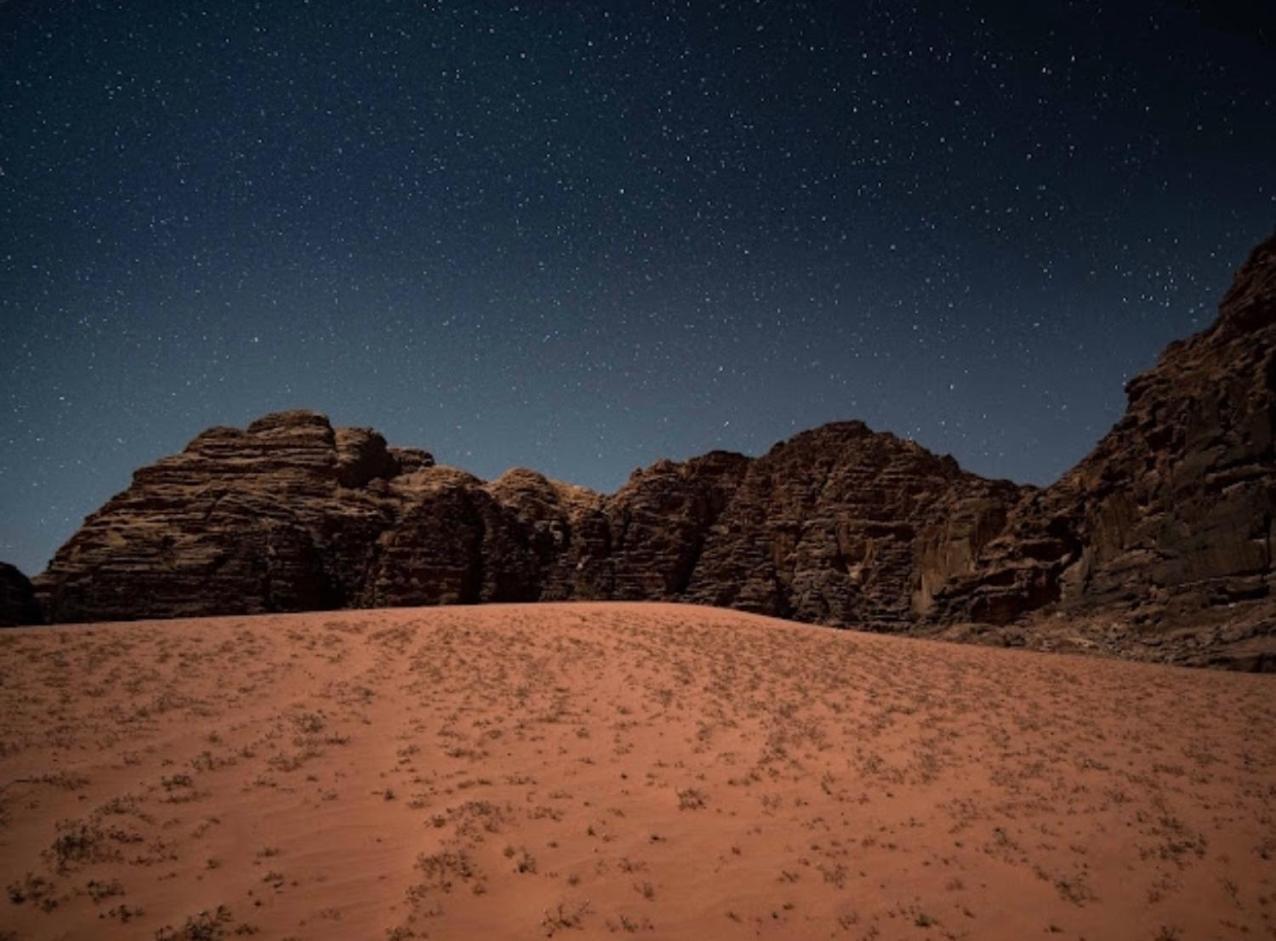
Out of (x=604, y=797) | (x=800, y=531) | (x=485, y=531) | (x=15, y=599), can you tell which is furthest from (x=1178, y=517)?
(x=15, y=599)

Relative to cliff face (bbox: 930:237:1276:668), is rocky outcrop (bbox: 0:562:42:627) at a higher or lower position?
lower

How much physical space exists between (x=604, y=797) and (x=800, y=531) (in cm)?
5122

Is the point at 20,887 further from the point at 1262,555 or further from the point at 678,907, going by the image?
the point at 1262,555

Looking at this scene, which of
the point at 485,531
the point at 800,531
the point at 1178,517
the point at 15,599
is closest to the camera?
the point at 1178,517

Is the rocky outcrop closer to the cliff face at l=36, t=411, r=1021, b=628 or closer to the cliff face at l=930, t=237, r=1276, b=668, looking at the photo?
the cliff face at l=36, t=411, r=1021, b=628

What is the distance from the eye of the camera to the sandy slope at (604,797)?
7.56 metres

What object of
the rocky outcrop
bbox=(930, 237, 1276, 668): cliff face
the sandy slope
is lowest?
the sandy slope

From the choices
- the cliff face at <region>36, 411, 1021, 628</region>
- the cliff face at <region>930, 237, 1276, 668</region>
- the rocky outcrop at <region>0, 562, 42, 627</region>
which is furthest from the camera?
the cliff face at <region>36, 411, 1021, 628</region>

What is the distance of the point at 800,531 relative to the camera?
59625 millimetres

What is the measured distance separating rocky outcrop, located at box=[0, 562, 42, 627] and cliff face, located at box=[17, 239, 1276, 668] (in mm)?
10778

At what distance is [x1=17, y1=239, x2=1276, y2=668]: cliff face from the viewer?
27719mm

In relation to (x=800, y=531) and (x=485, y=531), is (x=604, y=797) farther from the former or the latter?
(x=800, y=531)

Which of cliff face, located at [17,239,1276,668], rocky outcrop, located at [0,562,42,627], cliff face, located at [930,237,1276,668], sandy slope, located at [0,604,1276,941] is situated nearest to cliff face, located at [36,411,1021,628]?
cliff face, located at [17,239,1276,668]

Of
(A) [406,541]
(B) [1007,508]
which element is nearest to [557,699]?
(A) [406,541]
